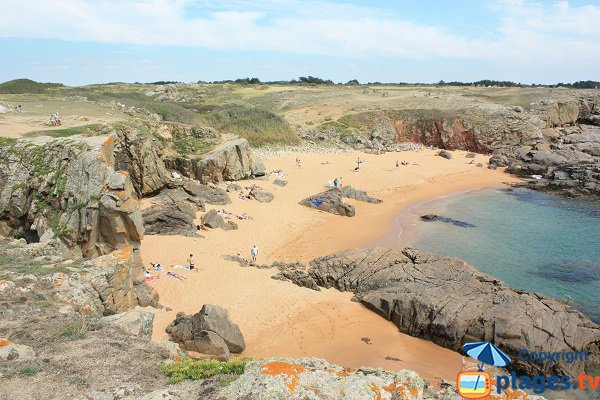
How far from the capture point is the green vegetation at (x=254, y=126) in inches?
1911

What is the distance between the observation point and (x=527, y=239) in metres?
28.3

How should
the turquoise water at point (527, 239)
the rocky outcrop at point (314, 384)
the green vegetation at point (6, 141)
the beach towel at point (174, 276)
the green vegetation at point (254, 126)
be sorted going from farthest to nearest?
the green vegetation at point (254, 126)
the turquoise water at point (527, 239)
the green vegetation at point (6, 141)
the beach towel at point (174, 276)
the rocky outcrop at point (314, 384)

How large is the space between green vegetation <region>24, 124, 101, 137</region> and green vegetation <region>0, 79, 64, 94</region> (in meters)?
35.0

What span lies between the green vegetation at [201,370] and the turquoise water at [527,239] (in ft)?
56.8

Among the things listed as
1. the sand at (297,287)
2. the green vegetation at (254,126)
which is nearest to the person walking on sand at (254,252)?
the sand at (297,287)

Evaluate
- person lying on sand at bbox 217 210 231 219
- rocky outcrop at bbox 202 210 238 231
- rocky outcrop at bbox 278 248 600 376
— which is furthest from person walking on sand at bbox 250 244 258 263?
person lying on sand at bbox 217 210 231 219

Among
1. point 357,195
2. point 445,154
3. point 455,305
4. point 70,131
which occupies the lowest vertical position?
point 455,305

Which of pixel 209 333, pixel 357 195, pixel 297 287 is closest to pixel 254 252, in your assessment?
pixel 297 287

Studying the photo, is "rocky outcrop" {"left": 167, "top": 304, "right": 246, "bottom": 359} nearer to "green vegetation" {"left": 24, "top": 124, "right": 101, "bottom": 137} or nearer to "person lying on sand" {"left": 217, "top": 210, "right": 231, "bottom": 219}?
"person lying on sand" {"left": 217, "top": 210, "right": 231, "bottom": 219}

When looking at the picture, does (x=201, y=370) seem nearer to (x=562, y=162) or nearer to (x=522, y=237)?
(x=522, y=237)

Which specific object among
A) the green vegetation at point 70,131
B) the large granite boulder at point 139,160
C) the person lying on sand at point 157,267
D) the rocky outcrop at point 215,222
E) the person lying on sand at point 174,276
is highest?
the green vegetation at point 70,131

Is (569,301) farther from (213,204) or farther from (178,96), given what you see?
(178,96)

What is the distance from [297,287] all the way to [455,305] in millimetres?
6911
